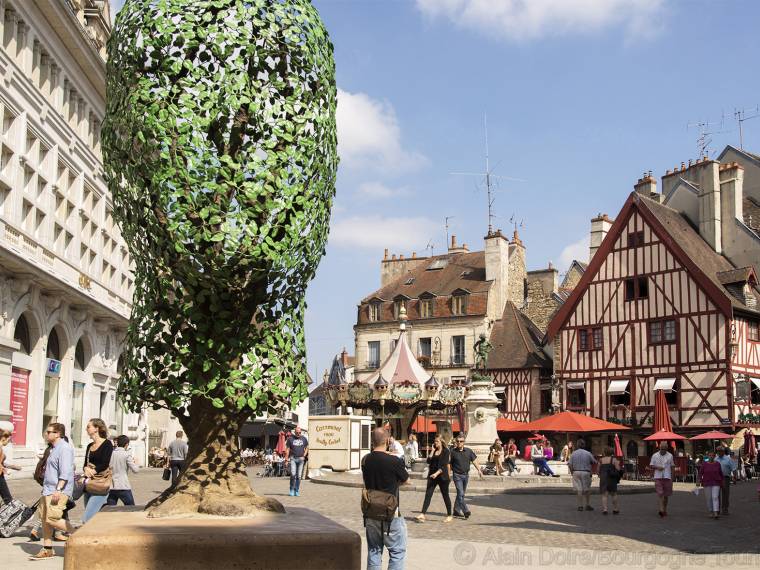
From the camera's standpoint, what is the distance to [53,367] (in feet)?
84.1

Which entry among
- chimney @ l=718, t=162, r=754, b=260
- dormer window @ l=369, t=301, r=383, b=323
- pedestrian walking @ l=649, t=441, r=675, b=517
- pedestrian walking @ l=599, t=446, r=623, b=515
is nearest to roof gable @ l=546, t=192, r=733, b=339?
chimney @ l=718, t=162, r=754, b=260

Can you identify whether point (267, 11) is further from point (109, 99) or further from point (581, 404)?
point (581, 404)

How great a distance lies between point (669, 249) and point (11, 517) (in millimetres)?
31067

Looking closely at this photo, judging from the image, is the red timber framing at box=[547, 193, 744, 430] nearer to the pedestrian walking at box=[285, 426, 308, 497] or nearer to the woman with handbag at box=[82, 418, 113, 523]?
the pedestrian walking at box=[285, 426, 308, 497]

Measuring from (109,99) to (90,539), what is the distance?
3.57 meters

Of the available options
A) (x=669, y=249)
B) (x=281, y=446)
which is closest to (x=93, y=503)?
(x=281, y=446)

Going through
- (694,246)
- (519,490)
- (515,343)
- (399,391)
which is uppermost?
(694,246)

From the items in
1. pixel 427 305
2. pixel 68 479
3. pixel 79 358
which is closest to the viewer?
pixel 68 479

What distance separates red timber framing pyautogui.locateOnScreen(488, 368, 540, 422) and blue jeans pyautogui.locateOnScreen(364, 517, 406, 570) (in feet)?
122

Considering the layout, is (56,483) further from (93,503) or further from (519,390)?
(519,390)

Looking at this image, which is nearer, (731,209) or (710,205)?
(731,209)

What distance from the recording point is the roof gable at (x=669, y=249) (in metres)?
35.8

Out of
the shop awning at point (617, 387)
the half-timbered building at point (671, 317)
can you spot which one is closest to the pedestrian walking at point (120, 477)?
the half-timbered building at point (671, 317)

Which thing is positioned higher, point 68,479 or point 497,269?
point 497,269
